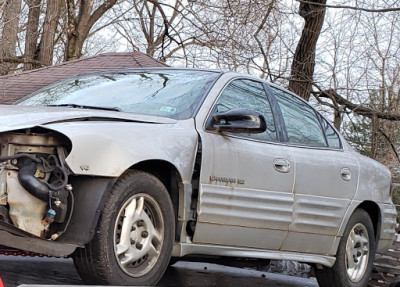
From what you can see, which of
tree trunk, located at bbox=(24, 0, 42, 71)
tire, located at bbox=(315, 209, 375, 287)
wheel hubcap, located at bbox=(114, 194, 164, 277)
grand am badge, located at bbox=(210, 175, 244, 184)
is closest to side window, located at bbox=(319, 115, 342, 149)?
tire, located at bbox=(315, 209, 375, 287)

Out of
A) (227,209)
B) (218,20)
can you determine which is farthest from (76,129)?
(218,20)

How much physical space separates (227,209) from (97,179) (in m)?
1.19

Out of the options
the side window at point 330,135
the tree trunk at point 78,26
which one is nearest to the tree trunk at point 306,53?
the tree trunk at point 78,26

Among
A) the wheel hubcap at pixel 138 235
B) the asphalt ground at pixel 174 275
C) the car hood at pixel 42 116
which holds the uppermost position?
the car hood at pixel 42 116

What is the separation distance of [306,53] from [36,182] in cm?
1014

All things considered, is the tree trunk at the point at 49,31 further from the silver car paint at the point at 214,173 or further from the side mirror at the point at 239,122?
the side mirror at the point at 239,122

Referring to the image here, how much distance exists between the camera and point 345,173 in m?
5.98

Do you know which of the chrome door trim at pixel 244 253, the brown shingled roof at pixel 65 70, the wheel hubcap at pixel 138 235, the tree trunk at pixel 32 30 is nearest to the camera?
the wheel hubcap at pixel 138 235

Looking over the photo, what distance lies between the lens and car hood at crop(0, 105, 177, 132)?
3.71 meters

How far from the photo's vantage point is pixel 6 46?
57.7ft

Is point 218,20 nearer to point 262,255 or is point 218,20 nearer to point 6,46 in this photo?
point 6,46

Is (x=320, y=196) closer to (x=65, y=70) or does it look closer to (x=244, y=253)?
(x=244, y=253)

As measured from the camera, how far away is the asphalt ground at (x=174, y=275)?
4.91m

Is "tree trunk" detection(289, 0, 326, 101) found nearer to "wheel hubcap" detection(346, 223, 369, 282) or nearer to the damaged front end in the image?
"wheel hubcap" detection(346, 223, 369, 282)
